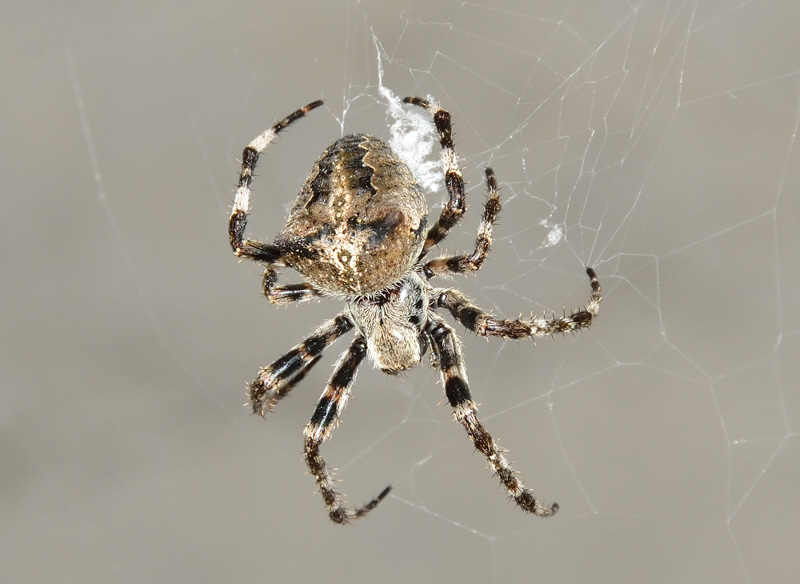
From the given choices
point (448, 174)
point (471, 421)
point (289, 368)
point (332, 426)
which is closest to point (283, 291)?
point (289, 368)

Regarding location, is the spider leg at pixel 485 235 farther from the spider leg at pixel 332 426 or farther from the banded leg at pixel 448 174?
the spider leg at pixel 332 426

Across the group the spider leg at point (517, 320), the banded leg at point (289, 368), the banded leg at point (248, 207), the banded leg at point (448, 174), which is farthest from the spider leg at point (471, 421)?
the banded leg at point (248, 207)

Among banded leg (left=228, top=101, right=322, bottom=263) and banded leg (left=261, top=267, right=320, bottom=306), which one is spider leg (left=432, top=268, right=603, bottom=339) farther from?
banded leg (left=228, top=101, right=322, bottom=263)

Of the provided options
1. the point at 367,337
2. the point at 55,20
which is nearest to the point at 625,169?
the point at 367,337

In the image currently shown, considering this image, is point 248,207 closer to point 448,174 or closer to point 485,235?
point 448,174

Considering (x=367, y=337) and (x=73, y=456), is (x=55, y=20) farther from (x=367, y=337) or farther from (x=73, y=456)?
(x=367, y=337)

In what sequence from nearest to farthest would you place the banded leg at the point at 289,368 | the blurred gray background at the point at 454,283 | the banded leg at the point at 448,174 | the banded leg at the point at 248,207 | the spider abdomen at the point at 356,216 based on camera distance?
the spider abdomen at the point at 356,216 → the banded leg at the point at 448,174 → the banded leg at the point at 248,207 → the banded leg at the point at 289,368 → the blurred gray background at the point at 454,283

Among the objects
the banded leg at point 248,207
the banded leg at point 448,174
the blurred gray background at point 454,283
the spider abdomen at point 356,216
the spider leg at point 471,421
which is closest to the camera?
the spider abdomen at point 356,216

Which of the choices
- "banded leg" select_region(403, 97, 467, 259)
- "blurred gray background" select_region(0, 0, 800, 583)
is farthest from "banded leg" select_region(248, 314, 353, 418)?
"blurred gray background" select_region(0, 0, 800, 583)
